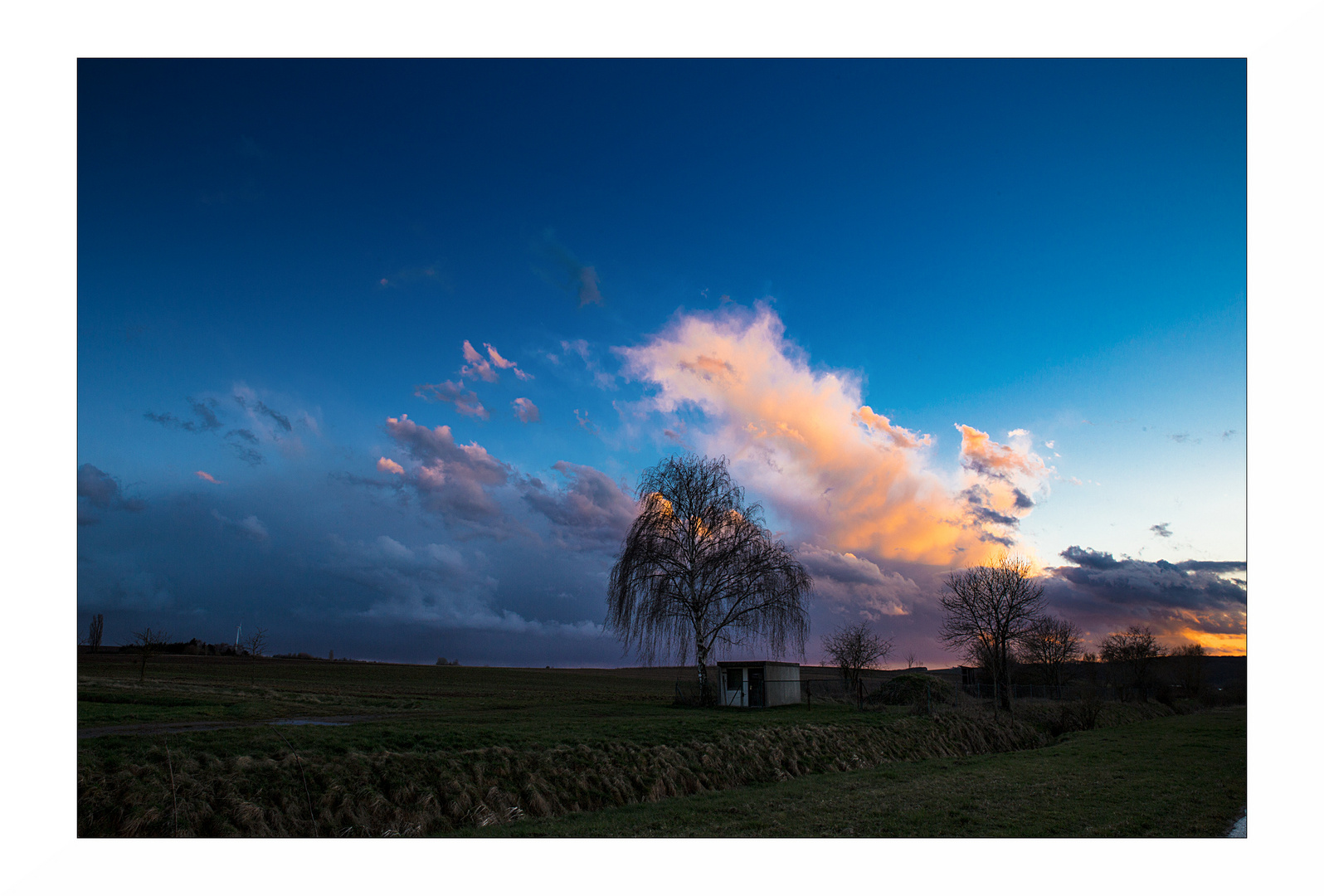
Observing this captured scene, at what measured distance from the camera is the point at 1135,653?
55156 millimetres

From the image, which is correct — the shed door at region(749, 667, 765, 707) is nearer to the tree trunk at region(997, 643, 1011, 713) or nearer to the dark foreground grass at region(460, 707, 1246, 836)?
the tree trunk at region(997, 643, 1011, 713)

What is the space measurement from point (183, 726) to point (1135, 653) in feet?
206

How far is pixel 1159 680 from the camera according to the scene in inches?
1957

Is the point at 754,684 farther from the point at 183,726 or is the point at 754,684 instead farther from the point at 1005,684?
the point at 183,726

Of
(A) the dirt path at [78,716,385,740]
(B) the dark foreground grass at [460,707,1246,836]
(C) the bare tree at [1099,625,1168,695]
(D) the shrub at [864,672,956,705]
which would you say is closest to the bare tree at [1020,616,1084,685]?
(C) the bare tree at [1099,625,1168,695]

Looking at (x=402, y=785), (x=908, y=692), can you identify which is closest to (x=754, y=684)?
(x=908, y=692)

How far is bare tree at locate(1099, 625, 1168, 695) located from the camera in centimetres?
5138
